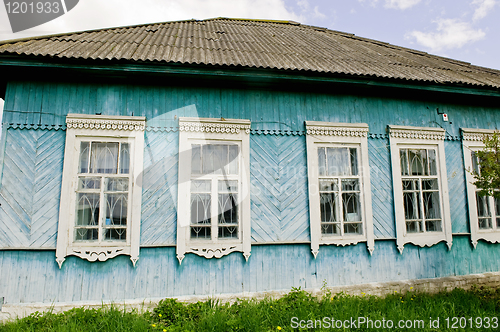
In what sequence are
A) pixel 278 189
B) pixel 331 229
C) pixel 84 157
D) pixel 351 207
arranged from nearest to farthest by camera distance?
pixel 84 157 < pixel 278 189 < pixel 331 229 < pixel 351 207

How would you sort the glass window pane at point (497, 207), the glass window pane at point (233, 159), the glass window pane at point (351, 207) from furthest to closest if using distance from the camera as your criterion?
the glass window pane at point (497, 207) < the glass window pane at point (351, 207) < the glass window pane at point (233, 159)

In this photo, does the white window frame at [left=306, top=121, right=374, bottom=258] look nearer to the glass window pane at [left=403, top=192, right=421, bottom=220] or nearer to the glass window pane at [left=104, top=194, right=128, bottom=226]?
the glass window pane at [left=403, top=192, right=421, bottom=220]

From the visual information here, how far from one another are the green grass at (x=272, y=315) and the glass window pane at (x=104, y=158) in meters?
1.99

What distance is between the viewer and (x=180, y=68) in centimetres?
432

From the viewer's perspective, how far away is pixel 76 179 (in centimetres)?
415

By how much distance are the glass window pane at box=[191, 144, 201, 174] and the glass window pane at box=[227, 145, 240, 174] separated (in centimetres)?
49

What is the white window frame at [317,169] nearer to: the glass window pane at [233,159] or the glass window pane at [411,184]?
the glass window pane at [411,184]

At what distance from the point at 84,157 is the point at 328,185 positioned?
159 inches

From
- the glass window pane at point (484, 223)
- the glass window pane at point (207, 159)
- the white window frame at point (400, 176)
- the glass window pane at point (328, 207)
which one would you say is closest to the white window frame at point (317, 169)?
the glass window pane at point (328, 207)

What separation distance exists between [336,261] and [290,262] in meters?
0.81

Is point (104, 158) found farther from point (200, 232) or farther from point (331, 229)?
point (331, 229)

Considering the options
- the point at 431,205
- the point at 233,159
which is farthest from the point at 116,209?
the point at 431,205

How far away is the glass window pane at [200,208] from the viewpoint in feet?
14.2

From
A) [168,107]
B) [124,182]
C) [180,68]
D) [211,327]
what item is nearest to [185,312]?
[211,327]
